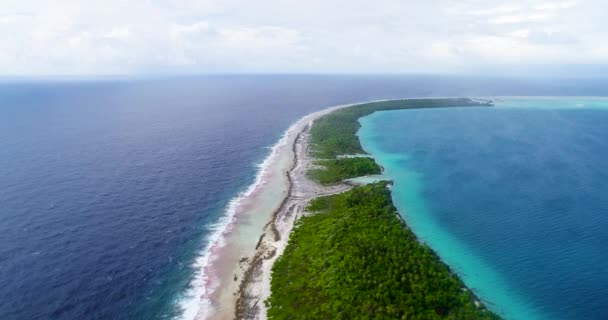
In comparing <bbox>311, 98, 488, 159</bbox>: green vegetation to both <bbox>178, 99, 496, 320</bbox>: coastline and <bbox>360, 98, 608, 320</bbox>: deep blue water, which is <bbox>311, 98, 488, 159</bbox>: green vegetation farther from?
<bbox>178, 99, 496, 320</bbox>: coastline

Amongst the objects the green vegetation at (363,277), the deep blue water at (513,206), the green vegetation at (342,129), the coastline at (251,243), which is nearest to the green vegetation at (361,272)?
the green vegetation at (363,277)

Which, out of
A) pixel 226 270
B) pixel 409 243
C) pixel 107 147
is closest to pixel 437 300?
pixel 409 243

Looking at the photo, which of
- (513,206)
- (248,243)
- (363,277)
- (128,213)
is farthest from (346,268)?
(513,206)

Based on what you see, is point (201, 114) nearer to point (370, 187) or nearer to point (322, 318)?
point (370, 187)

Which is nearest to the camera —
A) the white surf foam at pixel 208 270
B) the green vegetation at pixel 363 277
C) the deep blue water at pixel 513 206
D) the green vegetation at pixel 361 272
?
the green vegetation at pixel 363 277

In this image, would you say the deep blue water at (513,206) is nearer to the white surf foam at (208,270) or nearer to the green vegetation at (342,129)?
the green vegetation at (342,129)

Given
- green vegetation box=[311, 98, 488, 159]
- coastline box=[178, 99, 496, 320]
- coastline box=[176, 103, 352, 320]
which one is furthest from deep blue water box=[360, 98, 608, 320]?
coastline box=[176, 103, 352, 320]

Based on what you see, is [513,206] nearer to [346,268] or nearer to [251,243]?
[346,268]
